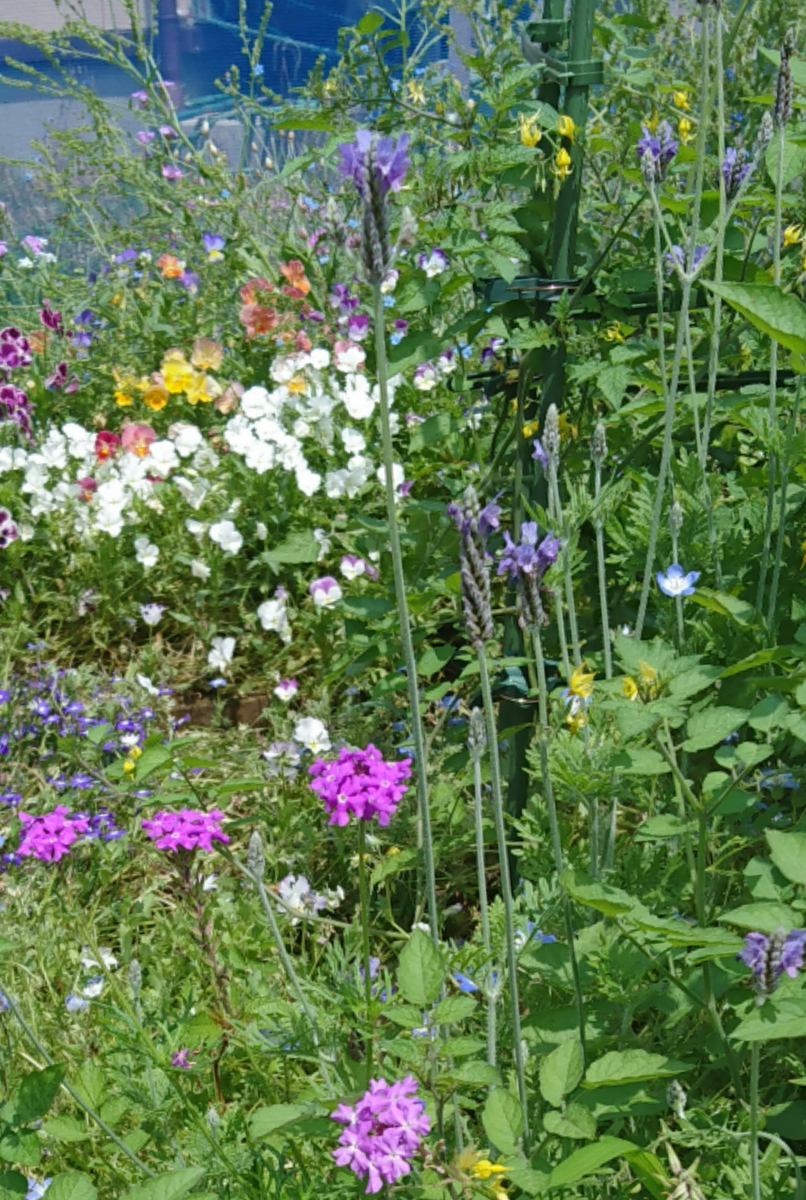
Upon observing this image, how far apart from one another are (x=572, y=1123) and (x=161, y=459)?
2.48m

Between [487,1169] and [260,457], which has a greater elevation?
[487,1169]

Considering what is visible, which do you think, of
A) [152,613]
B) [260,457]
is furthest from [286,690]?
[260,457]

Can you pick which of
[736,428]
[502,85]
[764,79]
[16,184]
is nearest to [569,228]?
[502,85]

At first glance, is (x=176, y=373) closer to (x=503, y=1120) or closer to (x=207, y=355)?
(x=207, y=355)

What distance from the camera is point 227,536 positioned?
9.62 ft

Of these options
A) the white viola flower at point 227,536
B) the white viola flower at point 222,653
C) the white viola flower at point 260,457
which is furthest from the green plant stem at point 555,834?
the white viola flower at point 260,457

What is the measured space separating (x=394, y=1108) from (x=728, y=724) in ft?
1.69

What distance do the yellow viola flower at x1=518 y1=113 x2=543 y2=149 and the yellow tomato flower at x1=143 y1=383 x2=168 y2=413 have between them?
2049 millimetres

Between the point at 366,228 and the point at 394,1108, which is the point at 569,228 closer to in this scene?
the point at 366,228

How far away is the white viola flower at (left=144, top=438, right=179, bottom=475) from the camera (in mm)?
3238

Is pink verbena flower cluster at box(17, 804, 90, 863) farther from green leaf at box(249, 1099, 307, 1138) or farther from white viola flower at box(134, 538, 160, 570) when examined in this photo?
white viola flower at box(134, 538, 160, 570)

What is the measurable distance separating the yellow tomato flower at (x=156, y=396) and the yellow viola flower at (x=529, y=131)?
2.05 meters

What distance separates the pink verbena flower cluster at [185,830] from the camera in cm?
137

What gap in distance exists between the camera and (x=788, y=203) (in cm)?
190
